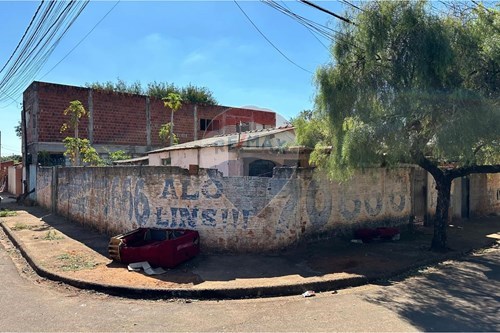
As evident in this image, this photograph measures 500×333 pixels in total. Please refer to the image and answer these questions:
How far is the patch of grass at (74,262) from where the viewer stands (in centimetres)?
770

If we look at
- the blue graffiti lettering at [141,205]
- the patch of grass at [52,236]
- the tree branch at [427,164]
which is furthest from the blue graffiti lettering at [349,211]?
the patch of grass at [52,236]

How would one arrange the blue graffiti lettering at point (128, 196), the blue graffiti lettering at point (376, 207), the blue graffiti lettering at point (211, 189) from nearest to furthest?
1. the blue graffiti lettering at point (211, 189)
2. the blue graffiti lettering at point (128, 196)
3. the blue graffiti lettering at point (376, 207)

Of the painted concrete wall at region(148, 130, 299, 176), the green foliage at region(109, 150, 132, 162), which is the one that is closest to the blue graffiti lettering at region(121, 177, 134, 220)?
the painted concrete wall at region(148, 130, 299, 176)

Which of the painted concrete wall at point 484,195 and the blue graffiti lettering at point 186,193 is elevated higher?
the blue graffiti lettering at point 186,193

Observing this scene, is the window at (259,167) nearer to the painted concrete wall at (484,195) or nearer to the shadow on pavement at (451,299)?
the shadow on pavement at (451,299)

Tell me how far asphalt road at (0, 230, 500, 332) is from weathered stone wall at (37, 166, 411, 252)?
8.01ft

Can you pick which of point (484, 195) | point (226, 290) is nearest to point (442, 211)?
point (226, 290)

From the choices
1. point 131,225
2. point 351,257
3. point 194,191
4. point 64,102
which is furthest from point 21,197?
point 351,257

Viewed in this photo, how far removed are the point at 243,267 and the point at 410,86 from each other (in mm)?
4815

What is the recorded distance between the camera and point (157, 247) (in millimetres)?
7418

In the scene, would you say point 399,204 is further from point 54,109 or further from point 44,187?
point 54,109

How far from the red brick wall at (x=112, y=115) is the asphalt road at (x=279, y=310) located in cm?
1783

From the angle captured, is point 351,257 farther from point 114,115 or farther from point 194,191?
point 114,115

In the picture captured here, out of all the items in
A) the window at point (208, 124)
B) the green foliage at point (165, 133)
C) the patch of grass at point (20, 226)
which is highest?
the window at point (208, 124)
